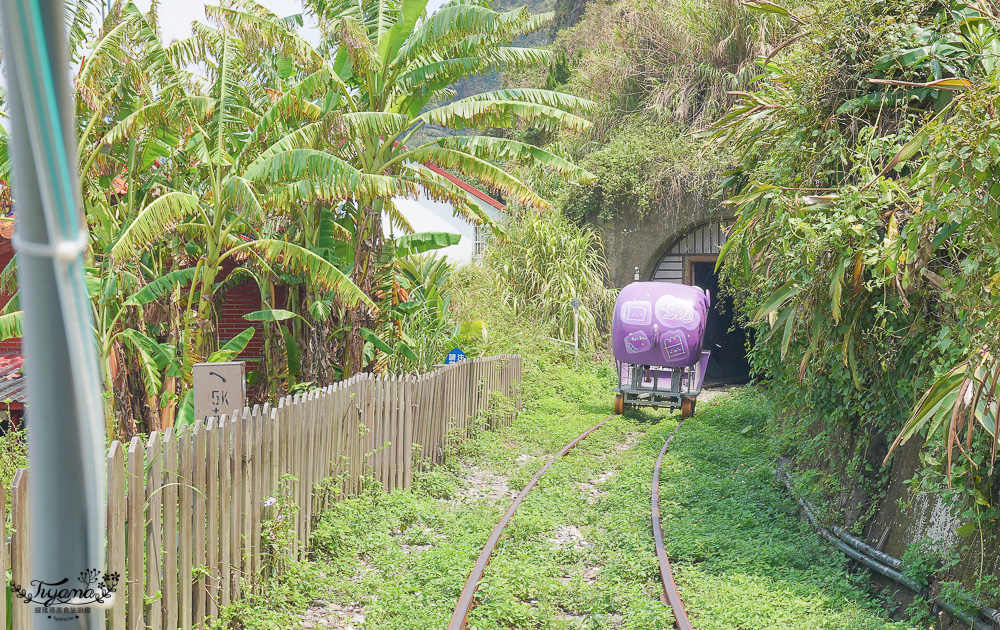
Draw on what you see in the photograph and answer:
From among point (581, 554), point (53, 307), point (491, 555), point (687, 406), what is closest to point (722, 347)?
point (687, 406)

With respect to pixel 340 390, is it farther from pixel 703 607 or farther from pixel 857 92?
pixel 857 92

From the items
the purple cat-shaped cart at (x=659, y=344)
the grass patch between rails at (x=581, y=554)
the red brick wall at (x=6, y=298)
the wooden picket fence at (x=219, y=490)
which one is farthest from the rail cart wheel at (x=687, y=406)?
the red brick wall at (x=6, y=298)

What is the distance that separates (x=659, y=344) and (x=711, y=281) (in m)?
13.8

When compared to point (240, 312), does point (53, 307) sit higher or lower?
higher

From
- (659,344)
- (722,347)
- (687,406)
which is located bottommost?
(722,347)

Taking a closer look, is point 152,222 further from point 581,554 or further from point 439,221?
point 439,221

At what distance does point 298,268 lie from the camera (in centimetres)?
1052

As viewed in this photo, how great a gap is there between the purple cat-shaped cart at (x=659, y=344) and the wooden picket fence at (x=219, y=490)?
792 cm

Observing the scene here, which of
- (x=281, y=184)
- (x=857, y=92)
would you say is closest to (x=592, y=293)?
(x=281, y=184)

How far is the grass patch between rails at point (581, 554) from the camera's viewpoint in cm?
546

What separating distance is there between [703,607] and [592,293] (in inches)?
701

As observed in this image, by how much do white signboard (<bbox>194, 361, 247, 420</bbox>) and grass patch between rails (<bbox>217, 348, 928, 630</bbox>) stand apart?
1429 mm

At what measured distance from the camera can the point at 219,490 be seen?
5.11 m

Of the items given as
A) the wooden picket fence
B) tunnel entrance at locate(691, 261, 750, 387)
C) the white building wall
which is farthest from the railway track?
tunnel entrance at locate(691, 261, 750, 387)
